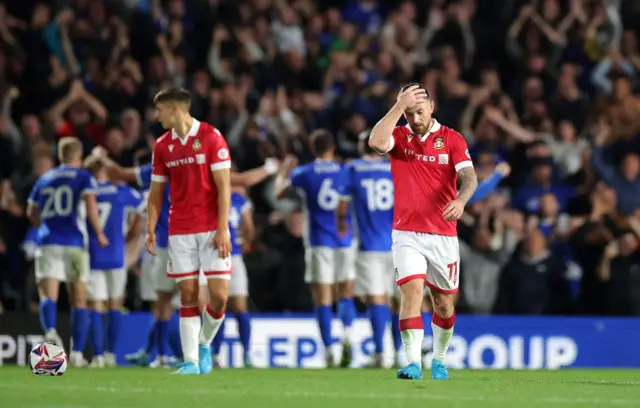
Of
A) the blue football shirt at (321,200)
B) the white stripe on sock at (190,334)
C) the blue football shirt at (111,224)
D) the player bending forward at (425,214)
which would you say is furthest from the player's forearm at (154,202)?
the blue football shirt at (111,224)

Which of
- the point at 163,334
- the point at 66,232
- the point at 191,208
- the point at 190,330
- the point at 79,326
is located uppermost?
the point at 191,208

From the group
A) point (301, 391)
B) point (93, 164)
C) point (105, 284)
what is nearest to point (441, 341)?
point (301, 391)

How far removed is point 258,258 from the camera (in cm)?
1694

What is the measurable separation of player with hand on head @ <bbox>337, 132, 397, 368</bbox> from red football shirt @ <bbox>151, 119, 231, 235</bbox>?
3.39m

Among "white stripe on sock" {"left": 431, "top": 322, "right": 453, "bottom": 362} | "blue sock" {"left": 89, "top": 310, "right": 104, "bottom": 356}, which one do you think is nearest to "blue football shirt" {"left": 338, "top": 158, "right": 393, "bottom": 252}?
"blue sock" {"left": 89, "top": 310, "right": 104, "bottom": 356}

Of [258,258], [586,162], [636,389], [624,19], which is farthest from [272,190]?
[636,389]

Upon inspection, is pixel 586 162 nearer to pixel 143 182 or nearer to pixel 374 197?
pixel 374 197

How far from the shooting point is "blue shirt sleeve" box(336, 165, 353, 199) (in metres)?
14.6

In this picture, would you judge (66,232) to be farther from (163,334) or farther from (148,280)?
(163,334)

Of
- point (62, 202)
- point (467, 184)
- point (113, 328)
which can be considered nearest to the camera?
point (467, 184)

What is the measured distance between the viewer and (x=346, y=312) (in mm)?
15039

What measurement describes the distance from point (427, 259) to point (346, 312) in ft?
15.7

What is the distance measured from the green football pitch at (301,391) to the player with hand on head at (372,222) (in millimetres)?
2634

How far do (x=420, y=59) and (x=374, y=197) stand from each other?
7.27 meters
